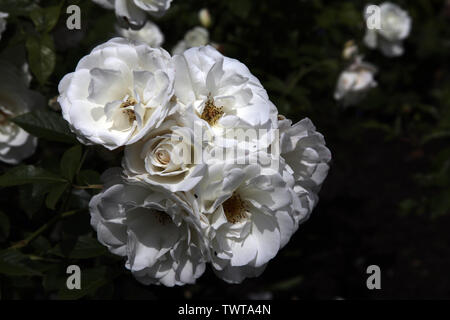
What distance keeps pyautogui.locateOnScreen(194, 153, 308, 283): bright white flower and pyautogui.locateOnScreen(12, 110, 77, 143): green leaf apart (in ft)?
1.39

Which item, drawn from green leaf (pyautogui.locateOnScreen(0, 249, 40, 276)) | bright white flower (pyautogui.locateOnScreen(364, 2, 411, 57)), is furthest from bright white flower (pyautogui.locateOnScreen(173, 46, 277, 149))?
bright white flower (pyautogui.locateOnScreen(364, 2, 411, 57))

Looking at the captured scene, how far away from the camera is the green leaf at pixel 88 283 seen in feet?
4.00

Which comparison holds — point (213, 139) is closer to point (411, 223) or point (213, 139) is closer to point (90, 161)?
point (90, 161)

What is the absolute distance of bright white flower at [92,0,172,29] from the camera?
50.2 inches

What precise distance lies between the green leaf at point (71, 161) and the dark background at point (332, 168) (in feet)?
0.16

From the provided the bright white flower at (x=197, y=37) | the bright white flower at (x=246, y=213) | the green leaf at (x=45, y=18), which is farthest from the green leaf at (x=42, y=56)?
the bright white flower at (x=197, y=37)

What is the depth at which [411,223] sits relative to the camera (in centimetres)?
322

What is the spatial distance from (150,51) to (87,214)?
631 millimetres

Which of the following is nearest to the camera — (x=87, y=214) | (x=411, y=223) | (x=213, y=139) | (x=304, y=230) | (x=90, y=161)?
(x=213, y=139)

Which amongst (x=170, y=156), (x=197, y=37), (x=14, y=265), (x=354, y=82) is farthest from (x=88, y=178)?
(x=354, y=82)

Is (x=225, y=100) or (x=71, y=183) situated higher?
(x=225, y=100)

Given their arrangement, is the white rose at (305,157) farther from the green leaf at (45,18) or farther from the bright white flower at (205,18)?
the bright white flower at (205,18)
